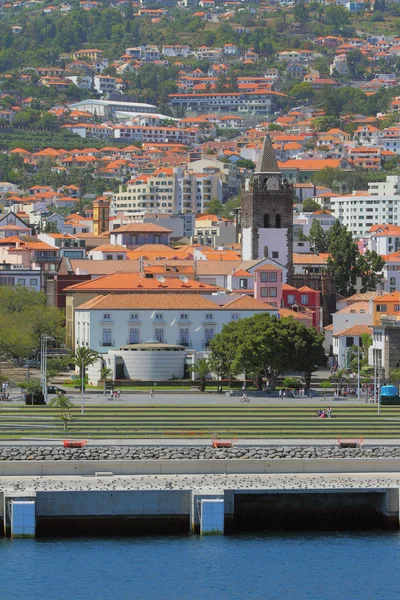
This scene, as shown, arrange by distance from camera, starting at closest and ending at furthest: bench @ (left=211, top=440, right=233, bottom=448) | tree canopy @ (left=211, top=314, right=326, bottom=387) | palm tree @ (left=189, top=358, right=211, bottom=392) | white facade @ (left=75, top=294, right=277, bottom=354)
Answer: bench @ (left=211, top=440, right=233, bottom=448) < tree canopy @ (left=211, top=314, right=326, bottom=387) < palm tree @ (left=189, top=358, right=211, bottom=392) < white facade @ (left=75, top=294, right=277, bottom=354)

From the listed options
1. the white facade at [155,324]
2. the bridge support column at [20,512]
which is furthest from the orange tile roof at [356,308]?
the bridge support column at [20,512]

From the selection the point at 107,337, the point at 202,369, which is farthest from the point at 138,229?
the point at 202,369

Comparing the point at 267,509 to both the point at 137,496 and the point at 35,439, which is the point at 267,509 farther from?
the point at 35,439

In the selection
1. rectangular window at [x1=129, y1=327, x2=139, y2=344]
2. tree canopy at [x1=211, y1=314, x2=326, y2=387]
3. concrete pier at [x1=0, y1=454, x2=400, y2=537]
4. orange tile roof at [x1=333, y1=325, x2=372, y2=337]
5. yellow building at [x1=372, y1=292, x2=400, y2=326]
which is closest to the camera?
concrete pier at [x1=0, y1=454, x2=400, y2=537]

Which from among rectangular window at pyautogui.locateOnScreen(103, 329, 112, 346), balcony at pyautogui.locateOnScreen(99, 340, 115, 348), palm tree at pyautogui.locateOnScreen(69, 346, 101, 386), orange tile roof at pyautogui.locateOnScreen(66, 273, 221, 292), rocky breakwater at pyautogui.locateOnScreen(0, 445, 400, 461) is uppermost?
orange tile roof at pyautogui.locateOnScreen(66, 273, 221, 292)

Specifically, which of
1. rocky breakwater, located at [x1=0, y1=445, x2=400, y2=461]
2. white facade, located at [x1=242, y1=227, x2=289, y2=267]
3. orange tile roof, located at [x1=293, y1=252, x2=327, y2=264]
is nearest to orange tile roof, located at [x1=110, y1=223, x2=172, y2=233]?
orange tile roof, located at [x1=293, y1=252, x2=327, y2=264]

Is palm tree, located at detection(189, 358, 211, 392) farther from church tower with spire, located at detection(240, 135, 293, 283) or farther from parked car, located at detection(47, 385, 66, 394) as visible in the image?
church tower with spire, located at detection(240, 135, 293, 283)
